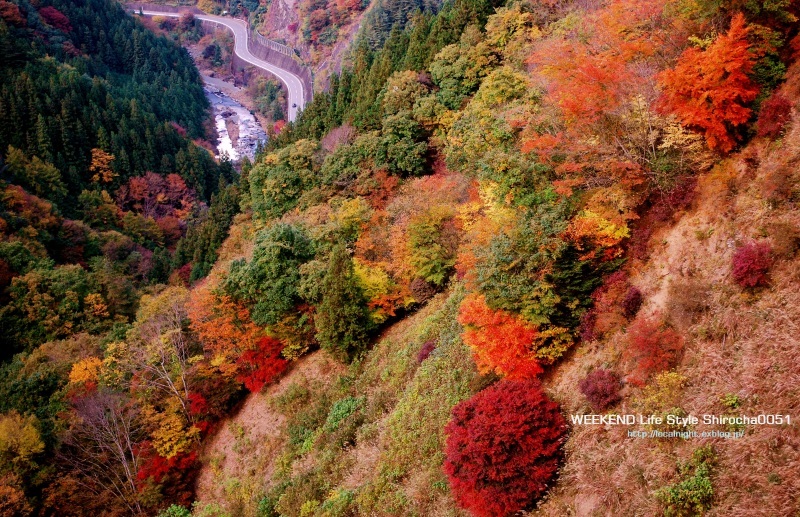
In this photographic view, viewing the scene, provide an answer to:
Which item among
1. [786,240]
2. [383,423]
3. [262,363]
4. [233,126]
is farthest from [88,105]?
[786,240]

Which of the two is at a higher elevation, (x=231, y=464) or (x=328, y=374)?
(x=328, y=374)

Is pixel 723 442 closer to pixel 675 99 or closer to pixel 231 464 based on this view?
pixel 675 99

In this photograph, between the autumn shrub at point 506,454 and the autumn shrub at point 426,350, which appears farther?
the autumn shrub at point 426,350

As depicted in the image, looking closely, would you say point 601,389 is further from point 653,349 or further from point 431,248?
point 431,248

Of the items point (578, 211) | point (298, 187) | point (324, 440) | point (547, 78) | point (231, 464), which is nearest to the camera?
point (578, 211)

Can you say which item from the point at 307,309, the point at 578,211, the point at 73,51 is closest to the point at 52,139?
the point at 73,51

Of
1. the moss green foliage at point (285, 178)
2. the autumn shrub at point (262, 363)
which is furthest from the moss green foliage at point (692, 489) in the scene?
the moss green foliage at point (285, 178)

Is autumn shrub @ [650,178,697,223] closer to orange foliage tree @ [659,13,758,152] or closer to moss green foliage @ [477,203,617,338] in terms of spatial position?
orange foliage tree @ [659,13,758,152]

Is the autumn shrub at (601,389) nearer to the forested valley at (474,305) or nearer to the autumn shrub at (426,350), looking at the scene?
the forested valley at (474,305)
